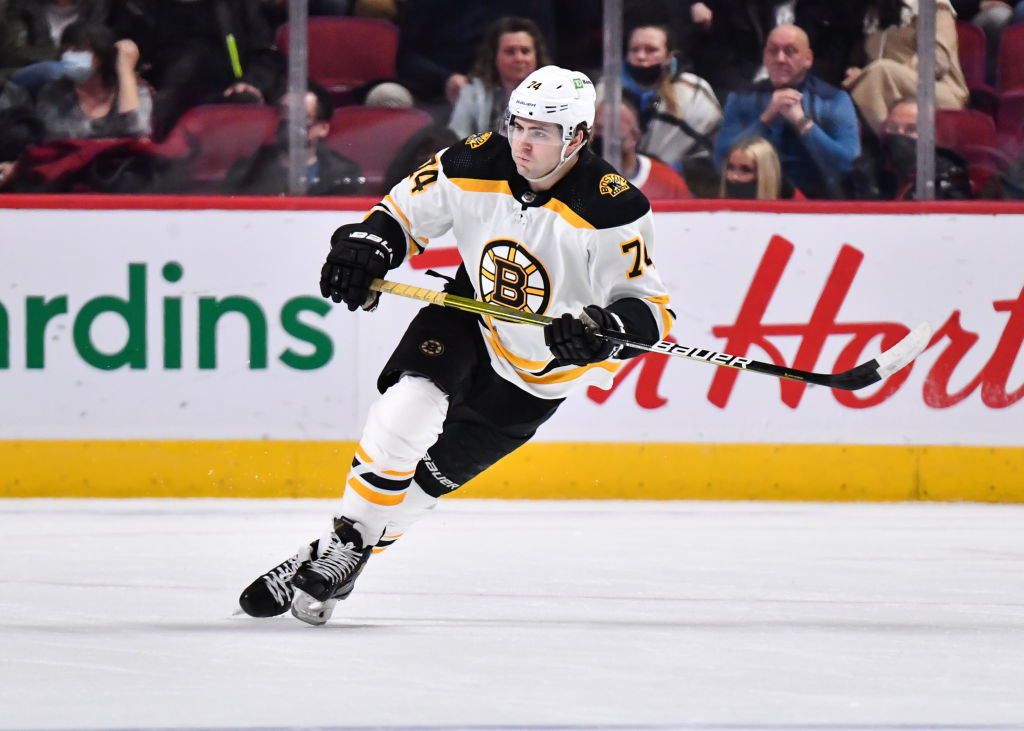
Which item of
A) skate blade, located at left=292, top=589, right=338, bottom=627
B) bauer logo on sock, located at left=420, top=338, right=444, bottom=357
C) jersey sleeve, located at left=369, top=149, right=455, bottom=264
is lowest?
skate blade, located at left=292, top=589, right=338, bottom=627

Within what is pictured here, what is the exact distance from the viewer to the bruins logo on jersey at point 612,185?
3.20m

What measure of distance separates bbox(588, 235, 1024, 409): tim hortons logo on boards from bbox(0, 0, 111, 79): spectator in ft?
6.86

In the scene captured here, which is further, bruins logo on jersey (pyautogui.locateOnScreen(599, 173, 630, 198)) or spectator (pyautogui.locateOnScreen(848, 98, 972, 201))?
spectator (pyautogui.locateOnScreen(848, 98, 972, 201))

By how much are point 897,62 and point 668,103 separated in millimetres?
781

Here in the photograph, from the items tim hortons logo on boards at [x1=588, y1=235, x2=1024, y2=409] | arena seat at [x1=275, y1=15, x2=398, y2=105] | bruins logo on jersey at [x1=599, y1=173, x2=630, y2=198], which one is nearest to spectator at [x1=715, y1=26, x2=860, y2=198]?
tim hortons logo on boards at [x1=588, y1=235, x2=1024, y2=409]

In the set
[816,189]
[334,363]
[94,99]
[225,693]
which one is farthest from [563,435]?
[225,693]

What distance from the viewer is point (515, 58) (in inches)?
215

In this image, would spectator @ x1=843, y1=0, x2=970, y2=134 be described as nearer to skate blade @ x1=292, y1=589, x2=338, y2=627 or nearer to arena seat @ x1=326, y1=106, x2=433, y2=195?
arena seat @ x1=326, y1=106, x2=433, y2=195

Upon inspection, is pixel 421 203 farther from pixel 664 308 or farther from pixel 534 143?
pixel 664 308

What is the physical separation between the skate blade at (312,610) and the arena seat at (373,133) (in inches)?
104

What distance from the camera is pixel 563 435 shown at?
538 cm

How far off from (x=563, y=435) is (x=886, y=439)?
3.51 feet

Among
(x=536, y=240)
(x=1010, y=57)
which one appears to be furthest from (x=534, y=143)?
(x=1010, y=57)

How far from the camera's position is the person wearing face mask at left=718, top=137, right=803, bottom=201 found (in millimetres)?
5508
